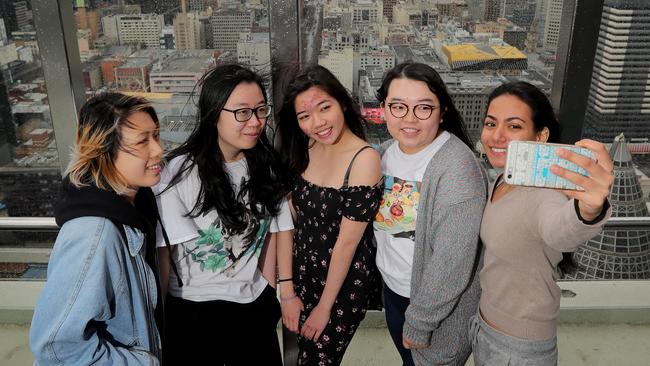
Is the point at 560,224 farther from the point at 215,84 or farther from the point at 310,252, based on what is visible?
the point at 215,84

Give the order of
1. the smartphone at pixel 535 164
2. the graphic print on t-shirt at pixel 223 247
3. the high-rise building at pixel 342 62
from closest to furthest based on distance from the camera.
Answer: the smartphone at pixel 535 164 < the graphic print on t-shirt at pixel 223 247 < the high-rise building at pixel 342 62

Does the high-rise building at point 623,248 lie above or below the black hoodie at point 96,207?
below

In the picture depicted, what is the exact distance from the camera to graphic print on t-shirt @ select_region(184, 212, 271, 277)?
61.9 inches

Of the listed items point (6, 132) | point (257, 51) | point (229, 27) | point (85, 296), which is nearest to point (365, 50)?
point (257, 51)

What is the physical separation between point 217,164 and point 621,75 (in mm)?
1675

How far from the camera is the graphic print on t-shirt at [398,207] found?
60.2 inches

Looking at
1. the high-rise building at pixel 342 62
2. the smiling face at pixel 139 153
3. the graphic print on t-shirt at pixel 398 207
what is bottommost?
the graphic print on t-shirt at pixel 398 207

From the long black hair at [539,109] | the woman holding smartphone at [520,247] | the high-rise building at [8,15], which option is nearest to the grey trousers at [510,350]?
the woman holding smartphone at [520,247]

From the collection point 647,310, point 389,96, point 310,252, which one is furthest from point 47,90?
point 647,310

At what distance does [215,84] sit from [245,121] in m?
0.14

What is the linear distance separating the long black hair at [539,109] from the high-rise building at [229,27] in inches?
37.5

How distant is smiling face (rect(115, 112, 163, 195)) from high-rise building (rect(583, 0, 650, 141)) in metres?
1.58

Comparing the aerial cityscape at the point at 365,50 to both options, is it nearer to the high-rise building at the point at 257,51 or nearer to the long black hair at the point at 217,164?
the high-rise building at the point at 257,51

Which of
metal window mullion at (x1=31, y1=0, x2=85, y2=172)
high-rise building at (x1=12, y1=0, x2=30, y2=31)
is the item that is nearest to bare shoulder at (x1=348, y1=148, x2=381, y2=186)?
metal window mullion at (x1=31, y1=0, x2=85, y2=172)
